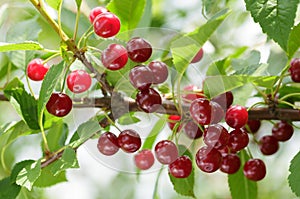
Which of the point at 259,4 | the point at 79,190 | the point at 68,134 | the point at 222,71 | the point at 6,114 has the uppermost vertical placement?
the point at 259,4

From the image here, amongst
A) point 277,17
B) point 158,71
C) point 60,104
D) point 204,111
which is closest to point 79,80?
point 60,104

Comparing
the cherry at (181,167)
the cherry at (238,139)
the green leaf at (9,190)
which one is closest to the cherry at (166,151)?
the cherry at (181,167)

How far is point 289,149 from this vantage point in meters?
2.48

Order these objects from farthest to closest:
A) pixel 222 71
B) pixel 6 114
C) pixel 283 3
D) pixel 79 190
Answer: pixel 79 190
pixel 6 114
pixel 222 71
pixel 283 3

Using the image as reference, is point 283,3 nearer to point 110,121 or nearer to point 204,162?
point 204,162

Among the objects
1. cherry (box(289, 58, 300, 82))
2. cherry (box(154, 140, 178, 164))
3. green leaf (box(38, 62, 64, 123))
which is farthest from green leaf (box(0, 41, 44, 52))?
cherry (box(289, 58, 300, 82))

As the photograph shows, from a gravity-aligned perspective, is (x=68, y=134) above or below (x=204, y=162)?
below

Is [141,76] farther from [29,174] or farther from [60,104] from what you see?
[29,174]

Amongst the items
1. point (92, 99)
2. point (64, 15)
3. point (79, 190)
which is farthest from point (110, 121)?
point (79, 190)

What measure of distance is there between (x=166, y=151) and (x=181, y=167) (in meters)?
0.05

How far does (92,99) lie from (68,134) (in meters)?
0.26

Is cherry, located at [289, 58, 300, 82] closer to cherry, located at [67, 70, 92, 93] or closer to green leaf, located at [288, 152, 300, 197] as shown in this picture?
green leaf, located at [288, 152, 300, 197]

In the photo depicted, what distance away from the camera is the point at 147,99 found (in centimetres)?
112

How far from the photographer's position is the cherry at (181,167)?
120 cm
